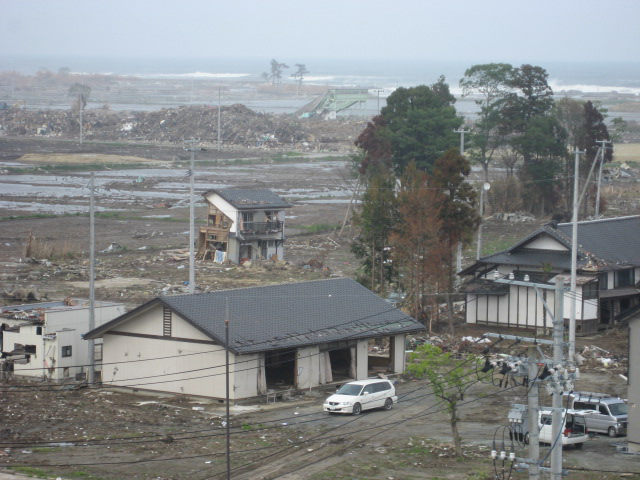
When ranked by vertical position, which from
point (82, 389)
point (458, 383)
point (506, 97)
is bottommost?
point (82, 389)

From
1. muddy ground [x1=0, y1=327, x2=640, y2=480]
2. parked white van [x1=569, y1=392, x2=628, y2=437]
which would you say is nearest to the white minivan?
muddy ground [x1=0, y1=327, x2=640, y2=480]

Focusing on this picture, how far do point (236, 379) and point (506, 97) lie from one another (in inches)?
1700

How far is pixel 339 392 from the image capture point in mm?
23594

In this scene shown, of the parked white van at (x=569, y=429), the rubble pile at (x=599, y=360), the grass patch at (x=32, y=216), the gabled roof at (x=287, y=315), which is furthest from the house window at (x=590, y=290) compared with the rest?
the grass patch at (x=32, y=216)

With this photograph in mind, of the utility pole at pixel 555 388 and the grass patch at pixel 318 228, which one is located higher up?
the utility pole at pixel 555 388

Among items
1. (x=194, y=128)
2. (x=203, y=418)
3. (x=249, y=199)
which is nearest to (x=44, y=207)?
(x=249, y=199)

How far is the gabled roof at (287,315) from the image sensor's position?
81.0ft

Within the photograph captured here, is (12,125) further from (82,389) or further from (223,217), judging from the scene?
(82,389)

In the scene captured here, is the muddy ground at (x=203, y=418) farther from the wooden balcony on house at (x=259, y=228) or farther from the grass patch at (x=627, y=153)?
the grass patch at (x=627, y=153)

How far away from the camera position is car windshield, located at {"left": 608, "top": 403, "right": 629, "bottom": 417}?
21906 millimetres

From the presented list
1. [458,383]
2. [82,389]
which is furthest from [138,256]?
[458,383]

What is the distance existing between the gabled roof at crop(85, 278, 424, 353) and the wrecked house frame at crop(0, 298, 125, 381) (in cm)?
134

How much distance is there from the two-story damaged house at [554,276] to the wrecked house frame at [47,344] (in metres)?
12.6

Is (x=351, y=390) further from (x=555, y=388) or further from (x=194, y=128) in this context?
(x=194, y=128)
